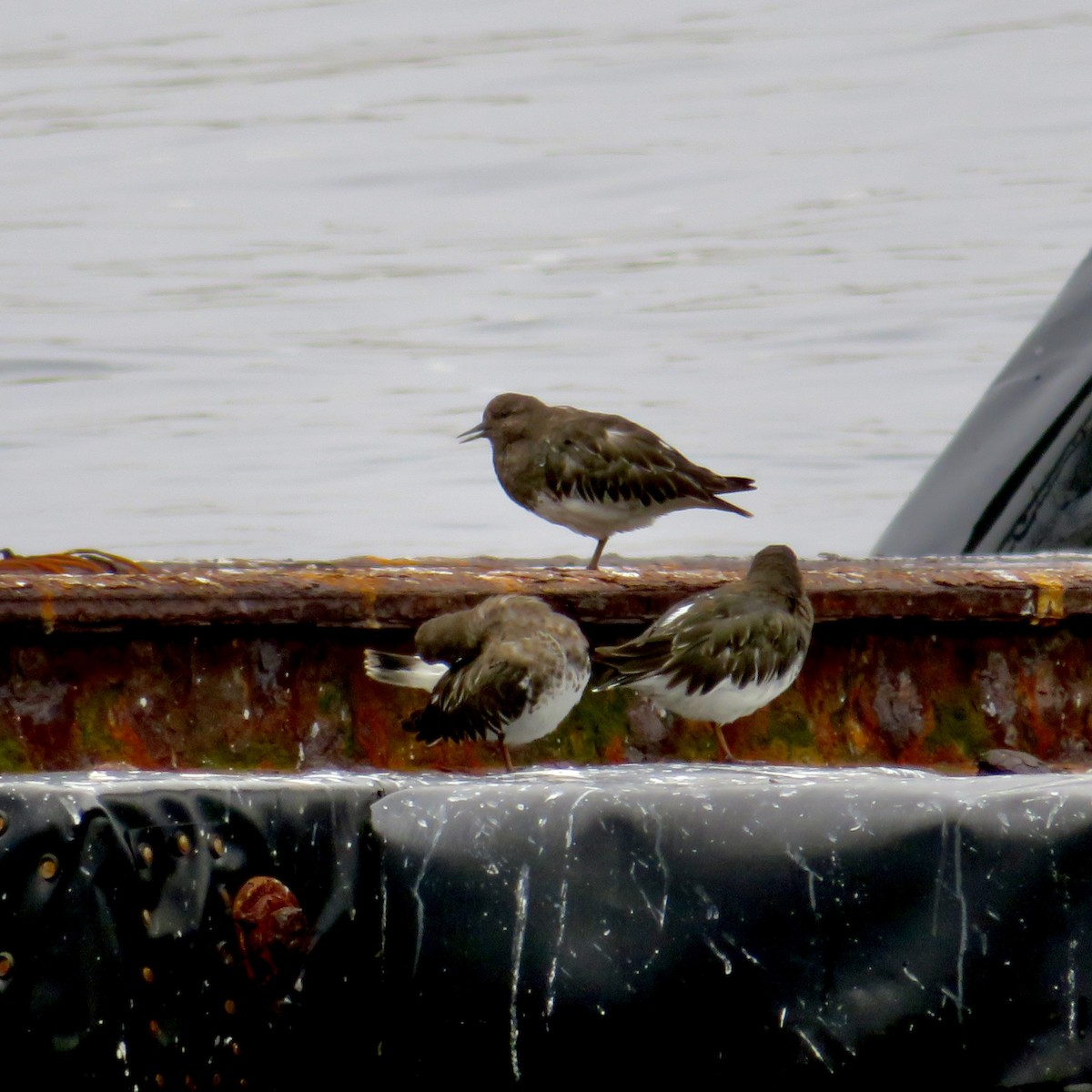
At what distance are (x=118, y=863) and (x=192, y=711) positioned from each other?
218 centimetres

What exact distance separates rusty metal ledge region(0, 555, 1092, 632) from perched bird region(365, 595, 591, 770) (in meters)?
0.27

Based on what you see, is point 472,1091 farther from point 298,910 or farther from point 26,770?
point 26,770

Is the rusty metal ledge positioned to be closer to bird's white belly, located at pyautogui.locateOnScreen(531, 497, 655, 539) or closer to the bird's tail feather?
the bird's tail feather

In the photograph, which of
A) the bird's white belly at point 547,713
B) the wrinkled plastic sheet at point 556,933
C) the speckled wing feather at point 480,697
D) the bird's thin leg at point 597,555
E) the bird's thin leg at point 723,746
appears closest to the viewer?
the wrinkled plastic sheet at point 556,933

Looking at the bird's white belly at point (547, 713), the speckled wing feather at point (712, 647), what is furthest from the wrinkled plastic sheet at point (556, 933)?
the speckled wing feather at point (712, 647)

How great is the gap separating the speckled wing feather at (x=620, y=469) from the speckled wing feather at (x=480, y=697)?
2029 millimetres

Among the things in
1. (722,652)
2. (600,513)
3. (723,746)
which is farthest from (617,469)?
(722,652)

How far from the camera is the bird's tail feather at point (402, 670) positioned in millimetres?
5594

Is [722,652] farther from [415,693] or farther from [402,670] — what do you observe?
[415,693]

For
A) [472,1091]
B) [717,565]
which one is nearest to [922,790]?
[472,1091]

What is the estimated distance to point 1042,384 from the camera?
9.27 meters

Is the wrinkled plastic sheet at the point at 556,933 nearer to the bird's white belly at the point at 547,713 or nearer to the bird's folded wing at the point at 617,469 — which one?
the bird's white belly at the point at 547,713

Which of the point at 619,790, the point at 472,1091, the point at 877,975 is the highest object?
the point at 619,790

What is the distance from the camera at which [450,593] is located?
5.77m
